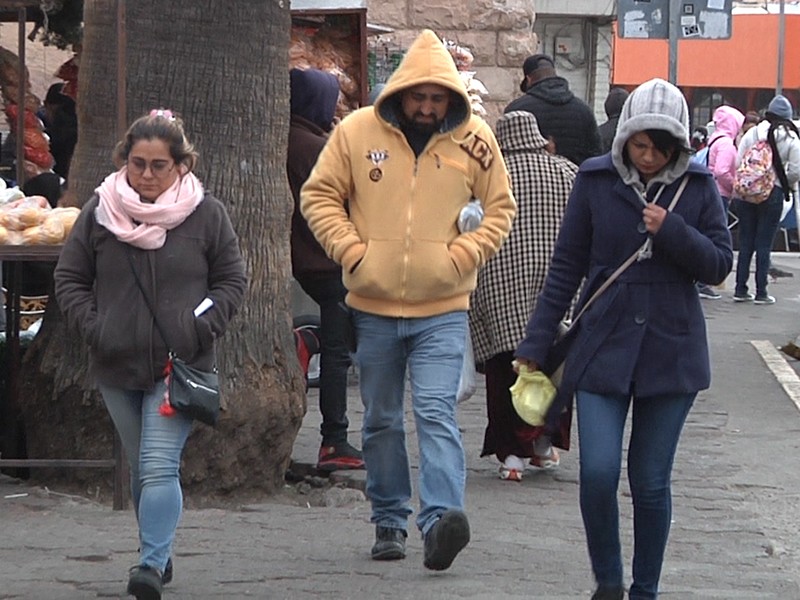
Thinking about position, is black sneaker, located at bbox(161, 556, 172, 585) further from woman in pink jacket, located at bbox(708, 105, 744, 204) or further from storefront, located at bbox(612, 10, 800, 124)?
storefront, located at bbox(612, 10, 800, 124)

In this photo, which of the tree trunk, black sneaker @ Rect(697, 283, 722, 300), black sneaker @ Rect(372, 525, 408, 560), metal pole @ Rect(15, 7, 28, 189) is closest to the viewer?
black sneaker @ Rect(372, 525, 408, 560)

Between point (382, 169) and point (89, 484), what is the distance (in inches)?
82.0

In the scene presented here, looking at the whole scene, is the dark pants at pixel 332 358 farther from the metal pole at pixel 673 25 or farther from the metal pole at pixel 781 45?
the metal pole at pixel 781 45

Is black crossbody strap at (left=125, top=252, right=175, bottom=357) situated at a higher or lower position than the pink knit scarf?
lower

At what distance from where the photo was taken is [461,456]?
5.90 metres

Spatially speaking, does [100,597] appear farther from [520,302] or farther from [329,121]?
[329,121]

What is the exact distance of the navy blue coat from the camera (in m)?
5.05

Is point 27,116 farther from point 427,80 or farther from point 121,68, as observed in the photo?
point 427,80

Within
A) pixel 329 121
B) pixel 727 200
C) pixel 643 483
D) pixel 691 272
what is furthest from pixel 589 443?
pixel 727 200

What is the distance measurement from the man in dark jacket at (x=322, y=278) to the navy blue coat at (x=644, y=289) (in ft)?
8.82

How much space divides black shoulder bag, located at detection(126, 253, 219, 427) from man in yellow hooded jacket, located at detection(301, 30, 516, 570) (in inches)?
32.8

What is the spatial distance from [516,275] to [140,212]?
2.84 m

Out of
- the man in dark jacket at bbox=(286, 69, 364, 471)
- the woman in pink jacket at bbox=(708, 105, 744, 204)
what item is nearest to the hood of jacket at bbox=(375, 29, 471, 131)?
the man in dark jacket at bbox=(286, 69, 364, 471)

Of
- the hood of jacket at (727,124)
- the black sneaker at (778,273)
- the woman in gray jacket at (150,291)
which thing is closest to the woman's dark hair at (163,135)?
the woman in gray jacket at (150,291)
